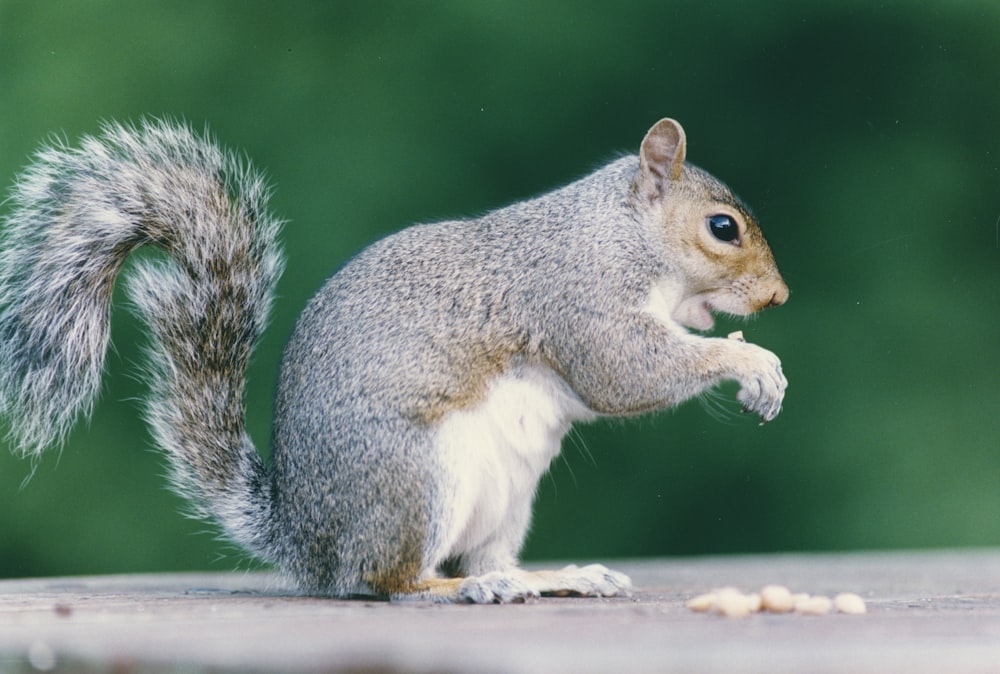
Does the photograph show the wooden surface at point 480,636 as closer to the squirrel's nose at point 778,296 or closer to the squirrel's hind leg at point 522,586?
the squirrel's hind leg at point 522,586

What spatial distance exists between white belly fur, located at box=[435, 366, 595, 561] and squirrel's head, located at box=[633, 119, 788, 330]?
25 cm

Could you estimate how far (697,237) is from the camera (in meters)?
2.04

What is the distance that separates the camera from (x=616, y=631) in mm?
1128

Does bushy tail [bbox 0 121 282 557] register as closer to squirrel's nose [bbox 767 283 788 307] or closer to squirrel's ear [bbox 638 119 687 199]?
squirrel's ear [bbox 638 119 687 199]

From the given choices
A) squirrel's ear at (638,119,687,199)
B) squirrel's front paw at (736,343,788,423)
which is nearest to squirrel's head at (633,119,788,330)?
squirrel's ear at (638,119,687,199)

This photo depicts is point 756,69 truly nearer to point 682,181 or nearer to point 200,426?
point 682,181

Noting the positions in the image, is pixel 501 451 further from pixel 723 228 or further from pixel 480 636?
pixel 480 636

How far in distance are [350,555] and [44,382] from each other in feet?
1.56

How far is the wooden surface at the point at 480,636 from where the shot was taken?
0.96 metres

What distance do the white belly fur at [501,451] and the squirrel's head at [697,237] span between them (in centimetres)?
25

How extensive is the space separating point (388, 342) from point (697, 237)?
49 centimetres

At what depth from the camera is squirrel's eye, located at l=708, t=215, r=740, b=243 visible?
6.73ft

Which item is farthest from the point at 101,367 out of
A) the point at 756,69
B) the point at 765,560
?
the point at 756,69

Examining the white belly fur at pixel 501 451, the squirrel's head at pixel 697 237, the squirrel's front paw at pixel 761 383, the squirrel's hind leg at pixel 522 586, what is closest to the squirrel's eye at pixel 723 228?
the squirrel's head at pixel 697 237
